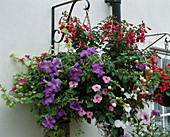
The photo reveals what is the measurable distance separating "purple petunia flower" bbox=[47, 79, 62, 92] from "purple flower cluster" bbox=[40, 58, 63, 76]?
5 cm

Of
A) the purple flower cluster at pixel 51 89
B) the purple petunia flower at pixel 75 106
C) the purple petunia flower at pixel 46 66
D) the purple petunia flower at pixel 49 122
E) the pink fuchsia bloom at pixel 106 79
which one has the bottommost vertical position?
the purple petunia flower at pixel 49 122

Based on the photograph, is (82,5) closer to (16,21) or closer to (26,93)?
(16,21)

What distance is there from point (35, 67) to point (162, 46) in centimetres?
238

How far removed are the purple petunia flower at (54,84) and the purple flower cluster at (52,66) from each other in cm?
5

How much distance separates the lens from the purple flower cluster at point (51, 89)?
1543 millimetres

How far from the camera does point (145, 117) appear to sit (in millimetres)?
1825

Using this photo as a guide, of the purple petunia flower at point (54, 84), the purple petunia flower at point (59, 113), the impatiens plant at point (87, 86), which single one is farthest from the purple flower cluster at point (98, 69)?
the purple petunia flower at point (59, 113)

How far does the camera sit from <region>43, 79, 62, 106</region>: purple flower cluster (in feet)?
5.06

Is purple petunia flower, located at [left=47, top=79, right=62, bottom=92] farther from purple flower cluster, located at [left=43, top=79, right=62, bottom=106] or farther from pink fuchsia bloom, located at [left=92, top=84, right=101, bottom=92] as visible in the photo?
pink fuchsia bloom, located at [left=92, top=84, right=101, bottom=92]

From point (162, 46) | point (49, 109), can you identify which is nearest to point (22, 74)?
point (49, 109)

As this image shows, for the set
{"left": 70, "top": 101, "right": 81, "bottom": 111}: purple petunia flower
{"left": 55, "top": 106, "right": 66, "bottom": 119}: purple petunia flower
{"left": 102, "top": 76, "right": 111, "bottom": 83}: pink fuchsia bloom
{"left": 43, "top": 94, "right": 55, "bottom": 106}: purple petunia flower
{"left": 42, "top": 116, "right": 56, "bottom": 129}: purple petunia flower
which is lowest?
{"left": 42, "top": 116, "right": 56, "bottom": 129}: purple petunia flower

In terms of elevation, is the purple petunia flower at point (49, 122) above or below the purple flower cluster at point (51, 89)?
below

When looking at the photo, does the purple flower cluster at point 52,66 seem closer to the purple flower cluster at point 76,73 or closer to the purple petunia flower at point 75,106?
the purple flower cluster at point 76,73

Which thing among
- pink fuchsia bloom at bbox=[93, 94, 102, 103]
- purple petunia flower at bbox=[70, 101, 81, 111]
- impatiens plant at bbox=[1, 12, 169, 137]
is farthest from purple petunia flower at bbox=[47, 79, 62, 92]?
pink fuchsia bloom at bbox=[93, 94, 102, 103]
